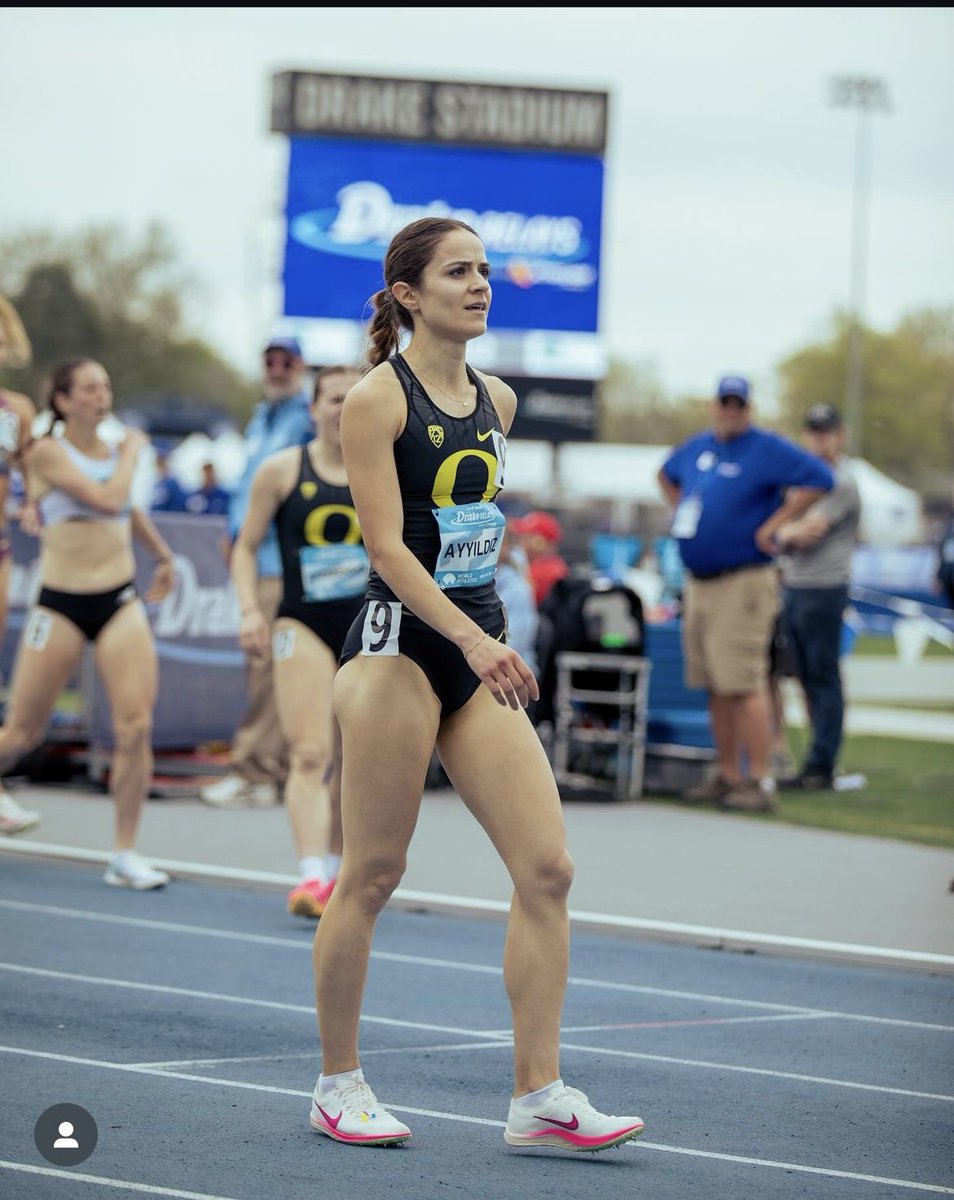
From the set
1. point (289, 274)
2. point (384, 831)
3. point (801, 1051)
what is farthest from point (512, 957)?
point (289, 274)

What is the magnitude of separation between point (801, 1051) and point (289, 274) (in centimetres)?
2047

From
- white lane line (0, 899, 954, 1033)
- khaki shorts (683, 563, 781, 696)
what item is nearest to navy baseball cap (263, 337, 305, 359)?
khaki shorts (683, 563, 781, 696)

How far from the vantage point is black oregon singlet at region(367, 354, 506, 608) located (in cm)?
434

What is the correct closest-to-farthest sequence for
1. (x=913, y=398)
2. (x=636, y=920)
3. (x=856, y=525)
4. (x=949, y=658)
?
(x=636, y=920)
(x=856, y=525)
(x=949, y=658)
(x=913, y=398)

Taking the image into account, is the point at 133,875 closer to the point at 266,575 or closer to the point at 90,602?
the point at 90,602

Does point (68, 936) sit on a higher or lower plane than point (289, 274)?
lower

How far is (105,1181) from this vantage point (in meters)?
4.05

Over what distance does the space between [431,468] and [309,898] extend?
3.26 metres

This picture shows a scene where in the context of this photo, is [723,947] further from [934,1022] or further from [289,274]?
[289,274]

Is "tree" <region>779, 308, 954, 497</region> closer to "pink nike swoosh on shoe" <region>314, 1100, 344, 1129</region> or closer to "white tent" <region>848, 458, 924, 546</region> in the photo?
"white tent" <region>848, 458, 924, 546</region>

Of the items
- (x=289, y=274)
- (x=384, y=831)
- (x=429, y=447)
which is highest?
(x=289, y=274)

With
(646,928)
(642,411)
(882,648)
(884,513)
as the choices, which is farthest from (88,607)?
(642,411)

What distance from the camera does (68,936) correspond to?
275 inches

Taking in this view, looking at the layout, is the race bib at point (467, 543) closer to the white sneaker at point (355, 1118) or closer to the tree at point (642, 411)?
the white sneaker at point (355, 1118)
